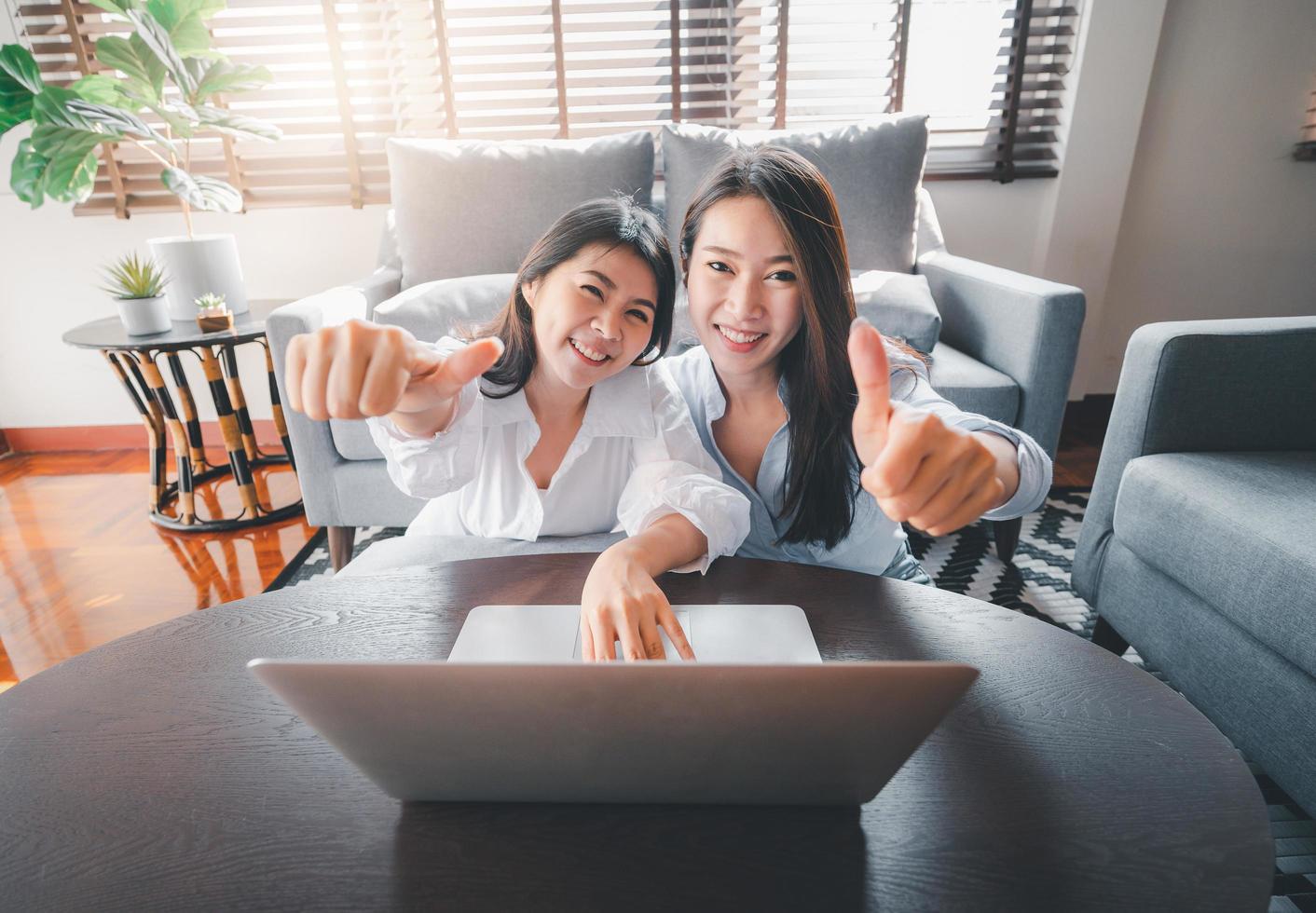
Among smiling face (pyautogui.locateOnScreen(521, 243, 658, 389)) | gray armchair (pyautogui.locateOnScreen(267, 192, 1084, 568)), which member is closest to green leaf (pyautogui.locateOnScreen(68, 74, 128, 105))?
gray armchair (pyautogui.locateOnScreen(267, 192, 1084, 568))

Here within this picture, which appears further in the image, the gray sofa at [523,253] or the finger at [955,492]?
the gray sofa at [523,253]

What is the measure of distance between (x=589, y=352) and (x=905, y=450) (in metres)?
0.45

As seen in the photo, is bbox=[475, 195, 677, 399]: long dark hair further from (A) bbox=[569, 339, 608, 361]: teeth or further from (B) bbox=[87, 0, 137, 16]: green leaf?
(B) bbox=[87, 0, 137, 16]: green leaf

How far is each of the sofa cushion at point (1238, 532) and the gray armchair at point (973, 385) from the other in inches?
15.3

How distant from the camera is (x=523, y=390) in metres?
0.94

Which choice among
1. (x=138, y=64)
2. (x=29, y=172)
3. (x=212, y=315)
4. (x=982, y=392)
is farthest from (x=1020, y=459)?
(x=29, y=172)

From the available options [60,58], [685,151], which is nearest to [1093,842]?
[685,151]

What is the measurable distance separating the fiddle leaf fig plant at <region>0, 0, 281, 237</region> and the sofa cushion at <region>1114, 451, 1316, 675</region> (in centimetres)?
208

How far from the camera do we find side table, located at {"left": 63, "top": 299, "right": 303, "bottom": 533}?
169 cm

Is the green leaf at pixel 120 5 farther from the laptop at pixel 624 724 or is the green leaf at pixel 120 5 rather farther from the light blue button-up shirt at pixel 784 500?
the laptop at pixel 624 724

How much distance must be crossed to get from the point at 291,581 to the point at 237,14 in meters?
1.73

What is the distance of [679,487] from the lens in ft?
2.53

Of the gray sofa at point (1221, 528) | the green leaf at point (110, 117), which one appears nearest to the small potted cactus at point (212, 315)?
the green leaf at point (110, 117)

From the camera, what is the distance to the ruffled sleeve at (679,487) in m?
0.73
